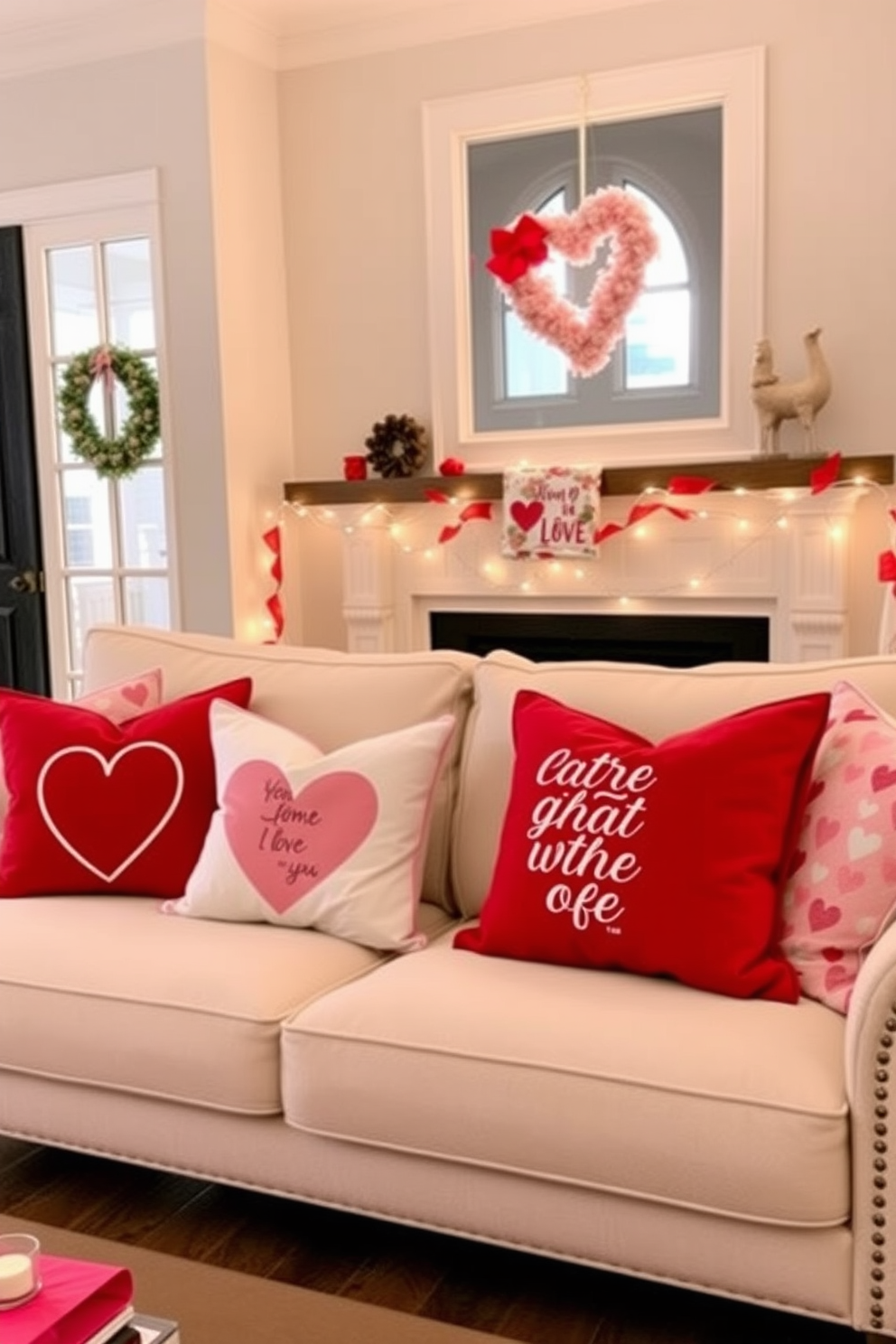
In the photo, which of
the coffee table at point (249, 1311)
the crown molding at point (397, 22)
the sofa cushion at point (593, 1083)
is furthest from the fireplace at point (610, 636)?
the coffee table at point (249, 1311)

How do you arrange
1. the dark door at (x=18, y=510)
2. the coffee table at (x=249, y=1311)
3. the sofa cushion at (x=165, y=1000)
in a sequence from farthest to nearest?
1. the dark door at (x=18, y=510)
2. the sofa cushion at (x=165, y=1000)
3. the coffee table at (x=249, y=1311)

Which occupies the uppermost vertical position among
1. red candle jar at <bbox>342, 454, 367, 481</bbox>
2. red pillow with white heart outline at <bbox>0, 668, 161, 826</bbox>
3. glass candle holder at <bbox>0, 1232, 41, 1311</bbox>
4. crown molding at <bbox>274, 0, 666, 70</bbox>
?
crown molding at <bbox>274, 0, 666, 70</bbox>

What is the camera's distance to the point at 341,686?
2.57m

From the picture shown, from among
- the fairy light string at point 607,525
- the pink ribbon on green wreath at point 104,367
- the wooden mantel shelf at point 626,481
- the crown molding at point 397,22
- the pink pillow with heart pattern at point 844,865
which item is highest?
the crown molding at point 397,22

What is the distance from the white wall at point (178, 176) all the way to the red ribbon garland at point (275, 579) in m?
0.19

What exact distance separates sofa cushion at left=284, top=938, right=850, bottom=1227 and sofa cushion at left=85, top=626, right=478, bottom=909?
0.47m

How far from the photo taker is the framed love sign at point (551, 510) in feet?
13.7

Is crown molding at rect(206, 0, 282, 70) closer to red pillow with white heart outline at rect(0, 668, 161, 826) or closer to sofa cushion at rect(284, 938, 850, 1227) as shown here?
red pillow with white heart outline at rect(0, 668, 161, 826)

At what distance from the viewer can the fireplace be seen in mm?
4188

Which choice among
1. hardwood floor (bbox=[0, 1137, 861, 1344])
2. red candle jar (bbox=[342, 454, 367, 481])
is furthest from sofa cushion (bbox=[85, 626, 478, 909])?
red candle jar (bbox=[342, 454, 367, 481])

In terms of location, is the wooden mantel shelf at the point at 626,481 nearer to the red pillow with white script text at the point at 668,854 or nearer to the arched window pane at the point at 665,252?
the arched window pane at the point at 665,252

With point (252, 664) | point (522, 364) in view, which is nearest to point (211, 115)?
point (522, 364)

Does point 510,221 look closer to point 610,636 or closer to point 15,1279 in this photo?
point 610,636

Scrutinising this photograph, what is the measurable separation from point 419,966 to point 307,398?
3.12 m
